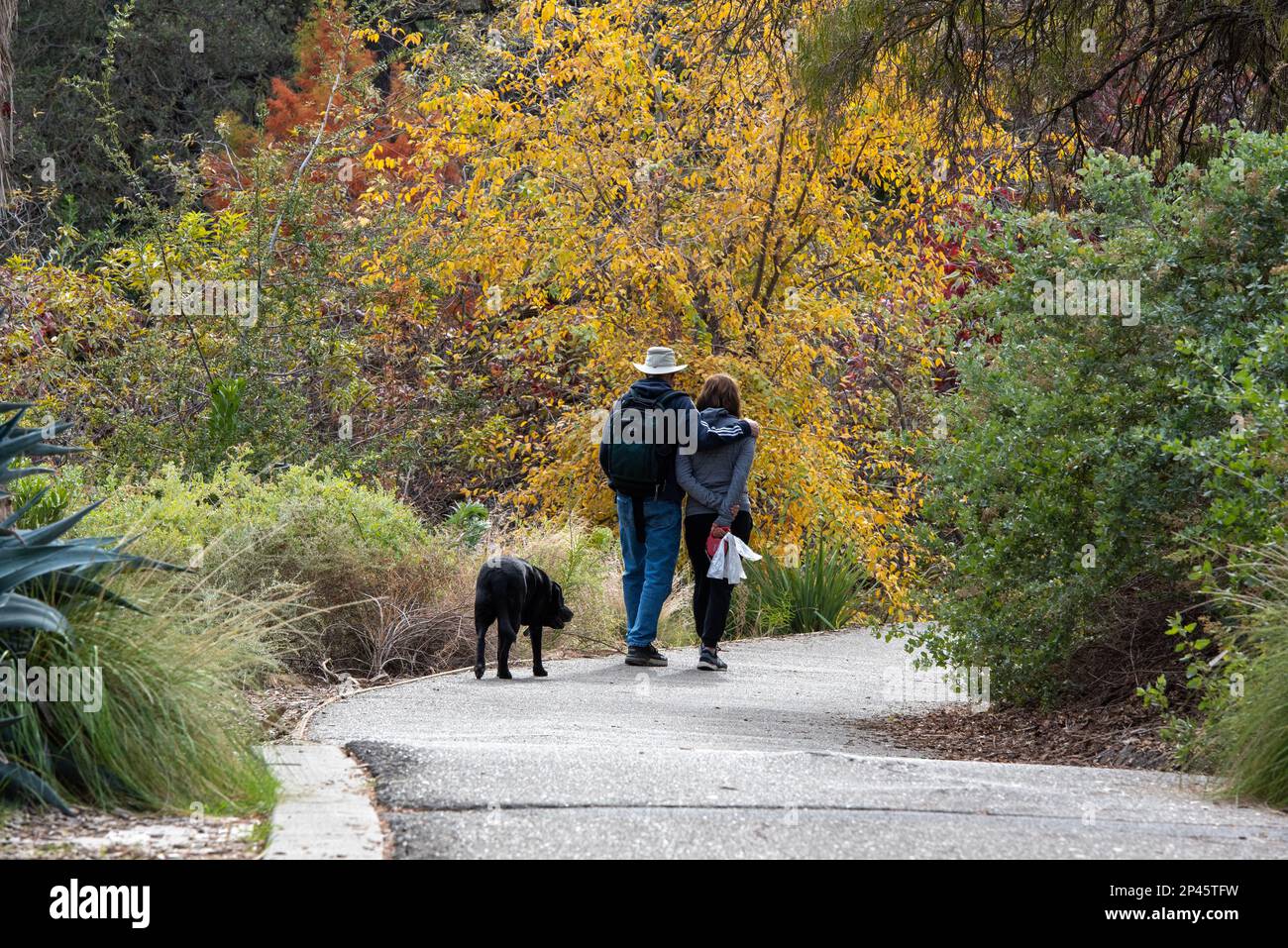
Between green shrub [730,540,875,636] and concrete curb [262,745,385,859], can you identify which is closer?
concrete curb [262,745,385,859]

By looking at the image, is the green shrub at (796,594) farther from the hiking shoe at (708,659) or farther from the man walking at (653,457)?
the man walking at (653,457)

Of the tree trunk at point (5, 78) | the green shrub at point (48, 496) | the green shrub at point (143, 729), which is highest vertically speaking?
the tree trunk at point (5, 78)

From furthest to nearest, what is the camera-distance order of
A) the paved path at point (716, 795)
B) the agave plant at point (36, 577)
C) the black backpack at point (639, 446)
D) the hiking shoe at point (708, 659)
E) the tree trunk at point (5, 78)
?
1. the hiking shoe at point (708, 659)
2. the black backpack at point (639, 446)
3. the tree trunk at point (5, 78)
4. the agave plant at point (36, 577)
5. the paved path at point (716, 795)

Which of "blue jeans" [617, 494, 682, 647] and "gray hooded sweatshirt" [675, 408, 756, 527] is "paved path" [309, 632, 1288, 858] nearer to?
"blue jeans" [617, 494, 682, 647]

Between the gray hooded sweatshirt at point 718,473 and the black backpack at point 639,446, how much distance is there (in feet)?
0.56

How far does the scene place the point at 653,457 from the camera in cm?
1009

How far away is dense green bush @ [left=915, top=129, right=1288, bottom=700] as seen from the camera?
707 centimetres

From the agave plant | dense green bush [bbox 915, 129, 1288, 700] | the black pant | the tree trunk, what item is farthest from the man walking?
the agave plant

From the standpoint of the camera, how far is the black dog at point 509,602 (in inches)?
359

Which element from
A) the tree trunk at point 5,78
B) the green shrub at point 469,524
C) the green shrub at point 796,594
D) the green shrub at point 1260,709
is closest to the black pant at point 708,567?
the green shrub at point 469,524

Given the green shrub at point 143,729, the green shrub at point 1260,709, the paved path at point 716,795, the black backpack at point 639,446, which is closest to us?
the paved path at point 716,795

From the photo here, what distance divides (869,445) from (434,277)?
13.3 feet

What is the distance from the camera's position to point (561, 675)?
981 centimetres

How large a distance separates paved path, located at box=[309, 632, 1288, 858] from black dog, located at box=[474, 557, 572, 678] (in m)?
0.98
